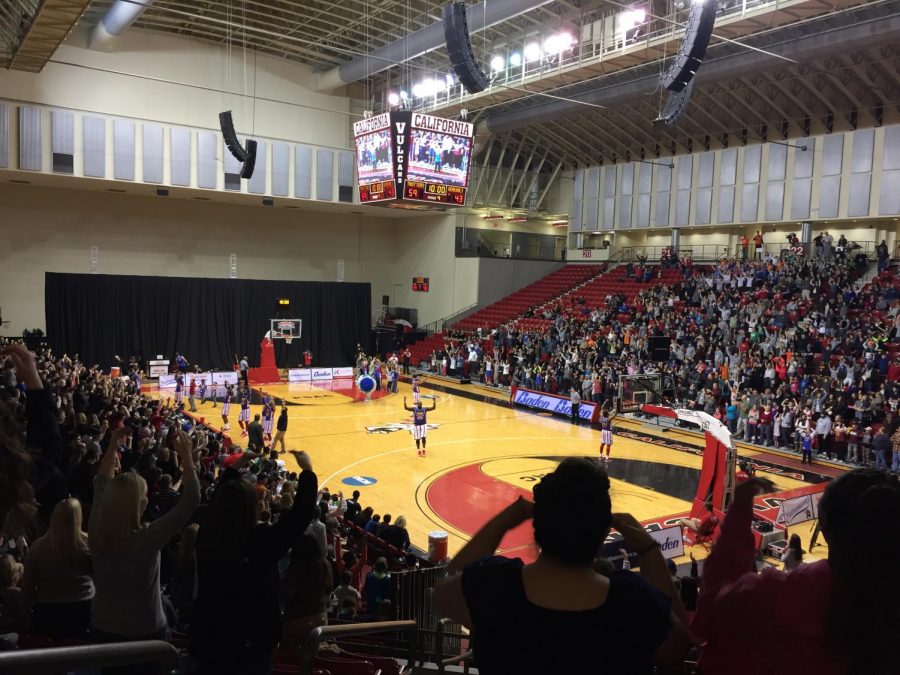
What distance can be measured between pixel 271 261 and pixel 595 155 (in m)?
17.7

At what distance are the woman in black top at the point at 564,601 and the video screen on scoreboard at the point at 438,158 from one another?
19.5 metres

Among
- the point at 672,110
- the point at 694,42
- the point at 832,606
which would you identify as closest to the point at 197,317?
the point at 672,110

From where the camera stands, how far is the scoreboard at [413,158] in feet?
66.8

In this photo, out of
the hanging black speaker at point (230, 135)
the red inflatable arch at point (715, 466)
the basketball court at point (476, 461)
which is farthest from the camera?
the hanging black speaker at point (230, 135)

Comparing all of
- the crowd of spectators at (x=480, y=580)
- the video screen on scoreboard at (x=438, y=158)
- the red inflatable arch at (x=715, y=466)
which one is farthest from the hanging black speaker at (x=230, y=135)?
the crowd of spectators at (x=480, y=580)

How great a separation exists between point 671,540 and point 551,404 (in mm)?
13404

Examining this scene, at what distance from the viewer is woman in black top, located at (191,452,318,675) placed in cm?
269

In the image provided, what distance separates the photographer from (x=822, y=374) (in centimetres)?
2078

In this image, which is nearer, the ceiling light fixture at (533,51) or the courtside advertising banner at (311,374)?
the ceiling light fixture at (533,51)

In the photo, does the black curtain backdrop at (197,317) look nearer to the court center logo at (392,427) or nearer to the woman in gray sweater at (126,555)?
the court center logo at (392,427)

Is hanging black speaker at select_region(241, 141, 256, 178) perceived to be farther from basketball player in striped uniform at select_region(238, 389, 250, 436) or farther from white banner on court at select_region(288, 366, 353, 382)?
white banner on court at select_region(288, 366, 353, 382)

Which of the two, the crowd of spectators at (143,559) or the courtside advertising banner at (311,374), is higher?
the crowd of spectators at (143,559)

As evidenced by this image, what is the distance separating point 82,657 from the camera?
1.65m

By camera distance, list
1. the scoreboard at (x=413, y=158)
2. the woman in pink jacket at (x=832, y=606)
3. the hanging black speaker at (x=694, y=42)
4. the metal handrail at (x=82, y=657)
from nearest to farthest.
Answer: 1. the metal handrail at (x=82, y=657)
2. the woman in pink jacket at (x=832, y=606)
3. the hanging black speaker at (x=694, y=42)
4. the scoreboard at (x=413, y=158)
